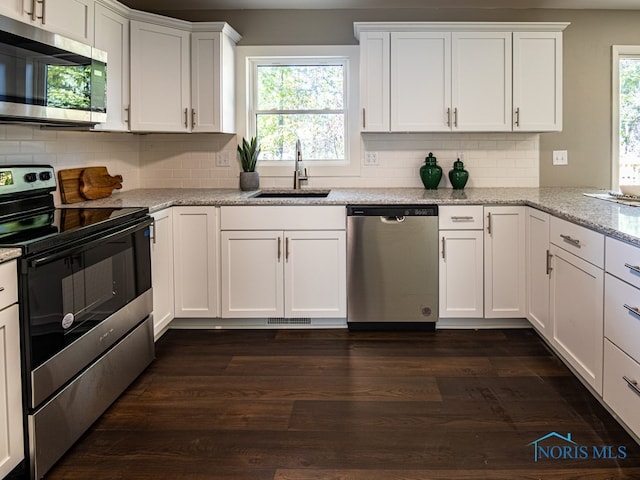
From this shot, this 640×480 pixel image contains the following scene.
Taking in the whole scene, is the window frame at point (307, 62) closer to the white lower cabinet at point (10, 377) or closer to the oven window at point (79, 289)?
the oven window at point (79, 289)

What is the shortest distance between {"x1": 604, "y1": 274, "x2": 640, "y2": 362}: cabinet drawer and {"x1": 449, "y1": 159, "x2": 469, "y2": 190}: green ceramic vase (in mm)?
1862

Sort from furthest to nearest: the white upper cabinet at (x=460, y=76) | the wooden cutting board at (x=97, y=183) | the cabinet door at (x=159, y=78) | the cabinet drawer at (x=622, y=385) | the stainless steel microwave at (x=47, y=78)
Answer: the white upper cabinet at (x=460, y=76), the cabinet door at (x=159, y=78), the wooden cutting board at (x=97, y=183), the stainless steel microwave at (x=47, y=78), the cabinet drawer at (x=622, y=385)

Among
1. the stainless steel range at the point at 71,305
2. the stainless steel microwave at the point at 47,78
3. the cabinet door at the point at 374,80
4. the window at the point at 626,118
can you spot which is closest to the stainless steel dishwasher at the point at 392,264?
the cabinet door at the point at 374,80

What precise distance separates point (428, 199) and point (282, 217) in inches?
36.9

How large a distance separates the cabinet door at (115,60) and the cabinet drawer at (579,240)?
8.53 ft

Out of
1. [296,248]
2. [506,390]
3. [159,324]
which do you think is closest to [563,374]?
[506,390]

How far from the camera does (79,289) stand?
2.18 meters

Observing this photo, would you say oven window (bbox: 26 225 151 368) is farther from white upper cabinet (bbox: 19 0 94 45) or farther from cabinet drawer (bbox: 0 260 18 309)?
white upper cabinet (bbox: 19 0 94 45)

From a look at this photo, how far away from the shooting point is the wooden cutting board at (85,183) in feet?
10.4

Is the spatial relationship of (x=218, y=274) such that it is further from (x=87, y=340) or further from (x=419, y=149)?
(x=419, y=149)

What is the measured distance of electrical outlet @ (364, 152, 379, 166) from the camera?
4168mm

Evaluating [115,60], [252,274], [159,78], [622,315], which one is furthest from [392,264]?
[115,60]

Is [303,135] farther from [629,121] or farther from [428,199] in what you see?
[629,121]

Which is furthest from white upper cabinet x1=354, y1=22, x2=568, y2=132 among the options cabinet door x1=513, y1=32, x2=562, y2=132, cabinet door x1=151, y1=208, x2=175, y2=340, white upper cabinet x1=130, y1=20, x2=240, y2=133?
cabinet door x1=151, y1=208, x2=175, y2=340
